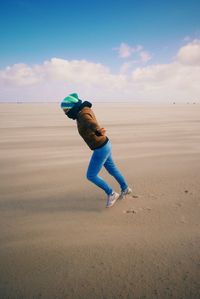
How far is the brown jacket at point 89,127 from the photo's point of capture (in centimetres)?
387

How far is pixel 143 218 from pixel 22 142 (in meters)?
8.89

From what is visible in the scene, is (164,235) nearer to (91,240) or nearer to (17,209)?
(91,240)

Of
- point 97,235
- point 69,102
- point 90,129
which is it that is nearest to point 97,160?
point 90,129

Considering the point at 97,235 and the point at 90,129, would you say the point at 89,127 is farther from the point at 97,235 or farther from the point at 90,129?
the point at 97,235

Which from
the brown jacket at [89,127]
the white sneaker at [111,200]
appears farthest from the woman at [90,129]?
the white sneaker at [111,200]

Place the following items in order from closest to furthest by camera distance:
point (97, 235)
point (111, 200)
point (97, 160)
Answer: point (97, 235)
point (97, 160)
point (111, 200)

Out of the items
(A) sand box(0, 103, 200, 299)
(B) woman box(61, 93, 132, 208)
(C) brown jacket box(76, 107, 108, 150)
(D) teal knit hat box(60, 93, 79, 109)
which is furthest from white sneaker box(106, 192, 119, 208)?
(D) teal knit hat box(60, 93, 79, 109)

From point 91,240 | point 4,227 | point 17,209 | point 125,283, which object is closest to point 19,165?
point 17,209

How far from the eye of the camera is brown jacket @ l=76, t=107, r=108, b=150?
3865 mm

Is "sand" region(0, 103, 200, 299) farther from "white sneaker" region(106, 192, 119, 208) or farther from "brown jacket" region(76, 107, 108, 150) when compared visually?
"brown jacket" region(76, 107, 108, 150)

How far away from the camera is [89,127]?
12.7ft

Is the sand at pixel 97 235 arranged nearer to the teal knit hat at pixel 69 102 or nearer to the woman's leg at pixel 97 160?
the woman's leg at pixel 97 160

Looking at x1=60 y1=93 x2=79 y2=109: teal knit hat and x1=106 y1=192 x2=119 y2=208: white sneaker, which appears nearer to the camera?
x1=60 y1=93 x2=79 y2=109: teal knit hat

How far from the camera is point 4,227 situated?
3.85 metres
